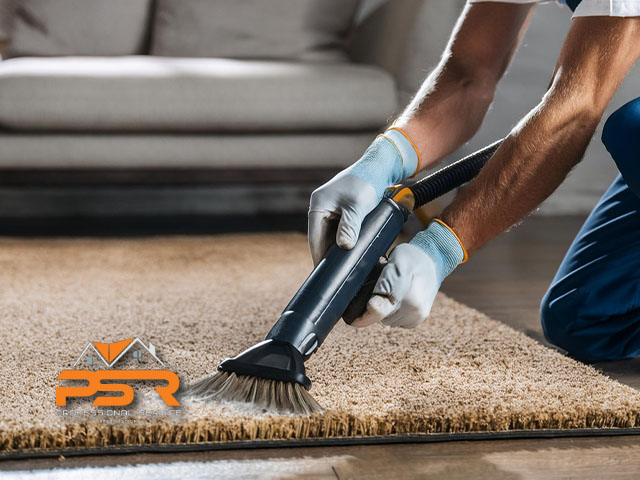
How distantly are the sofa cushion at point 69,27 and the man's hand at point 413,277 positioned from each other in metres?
1.82

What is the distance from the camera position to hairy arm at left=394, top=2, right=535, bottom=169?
1.13 meters

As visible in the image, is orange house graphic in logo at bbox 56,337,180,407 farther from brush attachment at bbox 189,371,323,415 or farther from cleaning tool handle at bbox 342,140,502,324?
cleaning tool handle at bbox 342,140,502,324

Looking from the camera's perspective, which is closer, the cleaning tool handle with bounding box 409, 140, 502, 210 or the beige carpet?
the beige carpet

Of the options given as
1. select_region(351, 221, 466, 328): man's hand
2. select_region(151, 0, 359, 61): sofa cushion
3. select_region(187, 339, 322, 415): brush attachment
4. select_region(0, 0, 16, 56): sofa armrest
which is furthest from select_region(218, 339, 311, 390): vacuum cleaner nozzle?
select_region(0, 0, 16, 56): sofa armrest

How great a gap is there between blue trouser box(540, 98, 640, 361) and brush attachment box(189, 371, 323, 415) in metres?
0.48

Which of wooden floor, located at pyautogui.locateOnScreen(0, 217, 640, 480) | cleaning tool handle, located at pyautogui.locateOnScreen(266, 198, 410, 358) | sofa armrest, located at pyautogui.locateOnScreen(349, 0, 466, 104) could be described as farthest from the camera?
sofa armrest, located at pyautogui.locateOnScreen(349, 0, 466, 104)

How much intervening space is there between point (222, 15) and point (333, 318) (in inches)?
70.9

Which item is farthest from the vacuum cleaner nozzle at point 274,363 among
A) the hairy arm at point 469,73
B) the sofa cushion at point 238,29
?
the sofa cushion at point 238,29

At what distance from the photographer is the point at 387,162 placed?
3.27 feet

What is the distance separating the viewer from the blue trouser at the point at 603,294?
3.69 ft

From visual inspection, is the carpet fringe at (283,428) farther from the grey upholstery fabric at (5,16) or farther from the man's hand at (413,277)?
the grey upholstery fabric at (5,16)

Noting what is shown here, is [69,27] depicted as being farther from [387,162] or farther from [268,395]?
[268,395]

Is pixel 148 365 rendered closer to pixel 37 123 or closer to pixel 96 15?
pixel 37 123

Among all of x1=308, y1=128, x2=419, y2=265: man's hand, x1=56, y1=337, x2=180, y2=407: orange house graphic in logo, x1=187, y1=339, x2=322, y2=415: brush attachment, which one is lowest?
x1=56, y1=337, x2=180, y2=407: orange house graphic in logo
